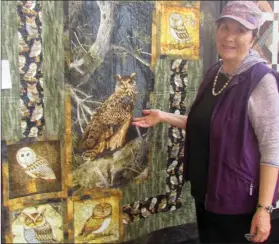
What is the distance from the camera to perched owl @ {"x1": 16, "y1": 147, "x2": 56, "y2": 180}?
64.7 inches

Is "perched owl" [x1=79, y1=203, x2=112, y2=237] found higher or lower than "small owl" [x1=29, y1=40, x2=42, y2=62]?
lower

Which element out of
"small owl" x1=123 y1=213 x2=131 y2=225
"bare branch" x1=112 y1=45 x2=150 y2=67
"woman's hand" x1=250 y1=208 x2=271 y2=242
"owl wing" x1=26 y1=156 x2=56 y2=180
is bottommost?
"small owl" x1=123 y1=213 x2=131 y2=225

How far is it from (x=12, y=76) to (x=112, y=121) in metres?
0.55

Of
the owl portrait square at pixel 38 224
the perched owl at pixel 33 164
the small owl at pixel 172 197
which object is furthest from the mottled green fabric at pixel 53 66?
the small owl at pixel 172 197

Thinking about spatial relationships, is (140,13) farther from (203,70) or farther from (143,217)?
(143,217)

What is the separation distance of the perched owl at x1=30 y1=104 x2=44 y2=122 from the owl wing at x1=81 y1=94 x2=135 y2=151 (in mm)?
243

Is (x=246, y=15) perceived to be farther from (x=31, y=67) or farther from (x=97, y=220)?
(x=97, y=220)

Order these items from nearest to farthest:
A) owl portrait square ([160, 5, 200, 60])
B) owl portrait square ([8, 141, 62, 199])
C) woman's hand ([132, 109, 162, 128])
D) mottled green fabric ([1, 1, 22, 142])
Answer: mottled green fabric ([1, 1, 22, 142]) → owl portrait square ([8, 141, 62, 199]) → woman's hand ([132, 109, 162, 128]) → owl portrait square ([160, 5, 200, 60])

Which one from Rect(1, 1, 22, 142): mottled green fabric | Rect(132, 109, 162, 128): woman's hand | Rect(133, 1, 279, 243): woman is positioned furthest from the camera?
Rect(132, 109, 162, 128): woman's hand

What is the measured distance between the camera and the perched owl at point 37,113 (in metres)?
1.65

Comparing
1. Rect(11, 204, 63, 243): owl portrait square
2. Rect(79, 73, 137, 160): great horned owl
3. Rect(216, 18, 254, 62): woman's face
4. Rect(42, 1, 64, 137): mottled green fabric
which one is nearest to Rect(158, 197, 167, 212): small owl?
Rect(79, 73, 137, 160): great horned owl

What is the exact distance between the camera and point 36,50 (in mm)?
1608

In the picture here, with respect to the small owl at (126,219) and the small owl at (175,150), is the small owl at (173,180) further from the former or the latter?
the small owl at (126,219)

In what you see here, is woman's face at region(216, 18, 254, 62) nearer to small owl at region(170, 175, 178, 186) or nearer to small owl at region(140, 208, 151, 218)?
small owl at region(170, 175, 178, 186)
